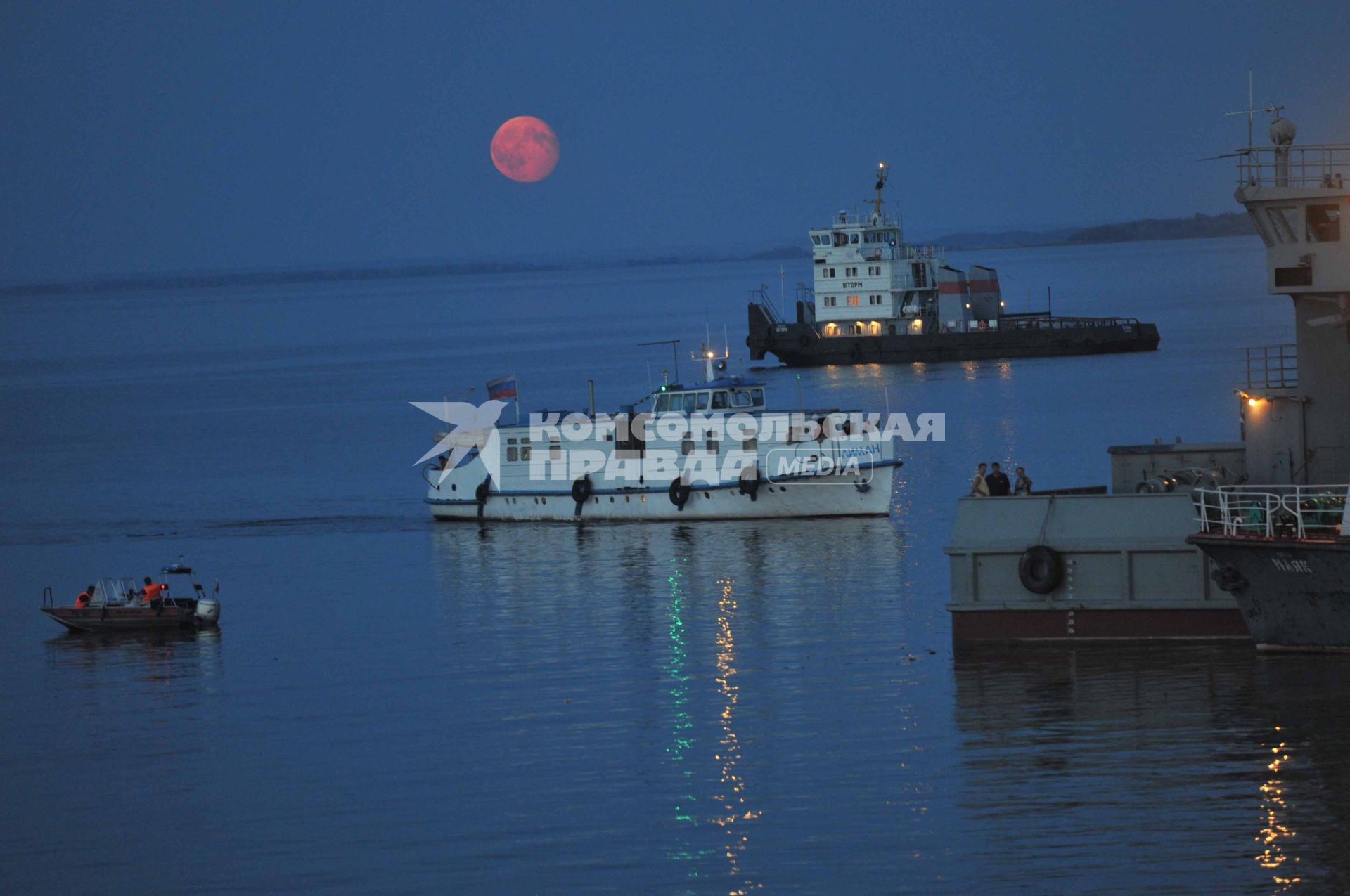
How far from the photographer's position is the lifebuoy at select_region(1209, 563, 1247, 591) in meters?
21.8

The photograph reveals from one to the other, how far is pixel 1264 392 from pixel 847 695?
8207mm

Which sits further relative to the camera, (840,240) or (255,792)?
(840,240)

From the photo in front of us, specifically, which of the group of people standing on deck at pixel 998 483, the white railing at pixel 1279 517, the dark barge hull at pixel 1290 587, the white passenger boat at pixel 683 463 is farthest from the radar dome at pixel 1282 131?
the white passenger boat at pixel 683 463

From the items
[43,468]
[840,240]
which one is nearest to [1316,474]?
[43,468]

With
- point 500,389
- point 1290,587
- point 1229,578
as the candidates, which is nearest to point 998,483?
point 1229,578

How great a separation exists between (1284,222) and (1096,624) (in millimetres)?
6465

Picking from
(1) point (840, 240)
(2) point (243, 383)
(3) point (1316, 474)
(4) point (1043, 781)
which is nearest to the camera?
(4) point (1043, 781)

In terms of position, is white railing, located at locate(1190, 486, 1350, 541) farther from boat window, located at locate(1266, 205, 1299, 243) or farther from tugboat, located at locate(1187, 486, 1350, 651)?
boat window, located at locate(1266, 205, 1299, 243)

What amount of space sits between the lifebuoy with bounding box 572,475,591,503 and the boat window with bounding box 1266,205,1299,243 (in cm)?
2125

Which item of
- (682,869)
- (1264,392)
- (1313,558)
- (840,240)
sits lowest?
(682,869)

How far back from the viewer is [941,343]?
9444 centimetres

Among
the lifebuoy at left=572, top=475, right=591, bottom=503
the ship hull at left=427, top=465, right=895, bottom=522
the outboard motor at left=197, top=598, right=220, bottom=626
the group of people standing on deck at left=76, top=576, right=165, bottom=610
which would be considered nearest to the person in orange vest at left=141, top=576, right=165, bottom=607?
the group of people standing on deck at left=76, top=576, right=165, bottom=610

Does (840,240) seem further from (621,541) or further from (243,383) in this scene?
(621,541)

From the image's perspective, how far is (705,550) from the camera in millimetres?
38094
